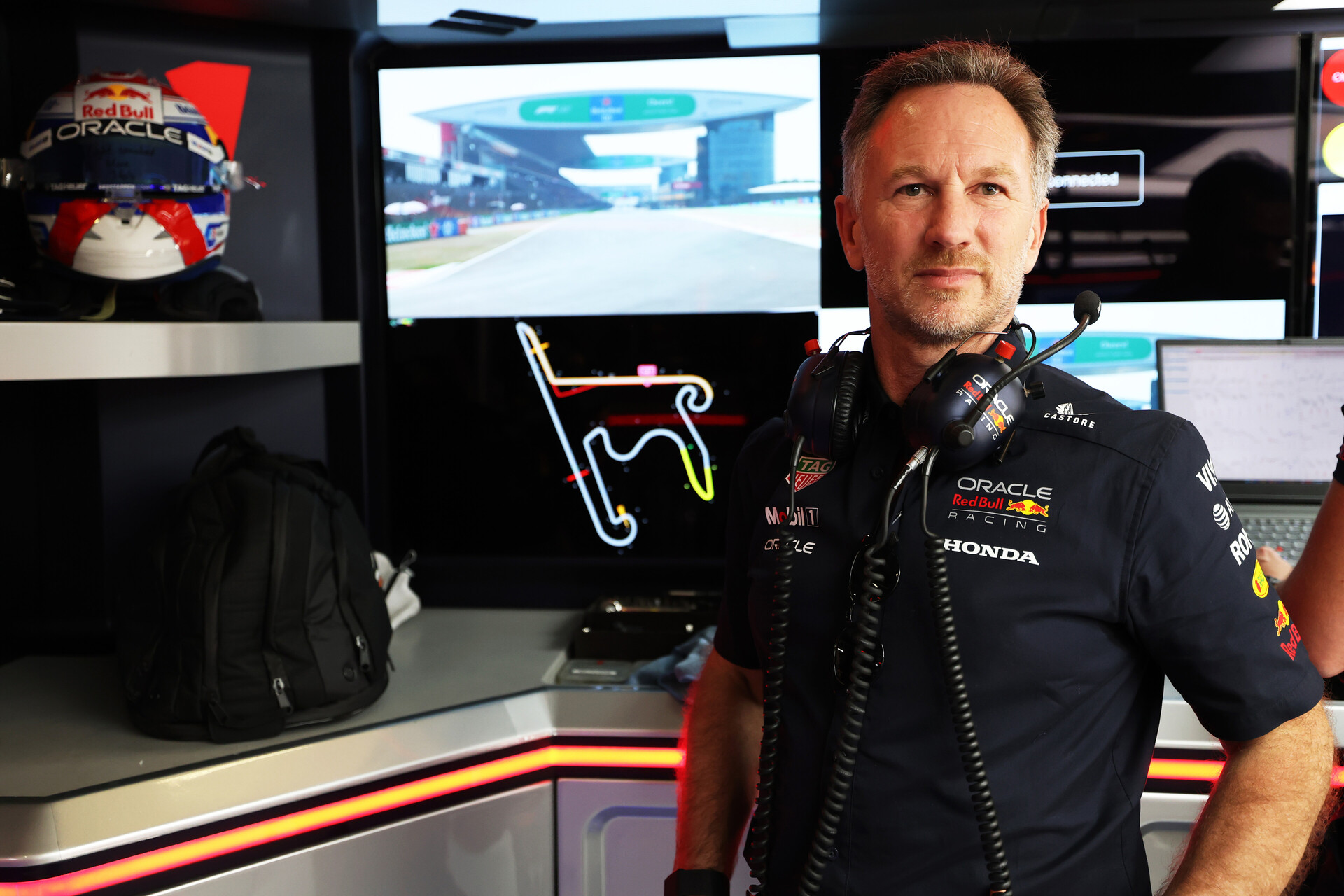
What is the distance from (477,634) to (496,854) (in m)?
0.55

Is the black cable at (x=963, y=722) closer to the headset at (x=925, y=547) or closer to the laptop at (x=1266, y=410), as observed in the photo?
the headset at (x=925, y=547)

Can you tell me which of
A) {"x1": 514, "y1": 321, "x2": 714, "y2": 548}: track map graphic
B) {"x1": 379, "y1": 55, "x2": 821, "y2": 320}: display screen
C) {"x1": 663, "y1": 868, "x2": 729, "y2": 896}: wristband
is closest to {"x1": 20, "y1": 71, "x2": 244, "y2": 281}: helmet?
{"x1": 379, "y1": 55, "x2": 821, "y2": 320}: display screen

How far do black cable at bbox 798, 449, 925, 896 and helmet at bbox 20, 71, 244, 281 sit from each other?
150 cm

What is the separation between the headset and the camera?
100 cm

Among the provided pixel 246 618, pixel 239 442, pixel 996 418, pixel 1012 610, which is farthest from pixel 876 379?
pixel 239 442

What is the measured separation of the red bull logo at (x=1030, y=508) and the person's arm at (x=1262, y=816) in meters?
0.29

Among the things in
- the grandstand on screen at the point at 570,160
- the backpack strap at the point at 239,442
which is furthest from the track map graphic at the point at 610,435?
the backpack strap at the point at 239,442

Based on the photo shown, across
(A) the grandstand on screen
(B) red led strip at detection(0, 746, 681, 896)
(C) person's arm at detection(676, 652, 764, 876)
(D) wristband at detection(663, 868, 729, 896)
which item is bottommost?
(B) red led strip at detection(0, 746, 681, 896)

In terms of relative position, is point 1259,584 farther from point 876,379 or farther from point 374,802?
point 374,802

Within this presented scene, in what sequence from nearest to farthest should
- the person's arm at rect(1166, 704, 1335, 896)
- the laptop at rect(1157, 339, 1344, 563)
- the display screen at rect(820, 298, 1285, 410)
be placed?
1. the person's arm at rect(1166, 704, 1335, 896)
2. the laptop at rect(1157, 339, 1344, 563)
3. the display screen at rect(820, 298, 1285, 410)

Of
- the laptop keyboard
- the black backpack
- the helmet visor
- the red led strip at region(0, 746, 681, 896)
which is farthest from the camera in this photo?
the laptop keyboard

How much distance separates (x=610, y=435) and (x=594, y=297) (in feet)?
1.12

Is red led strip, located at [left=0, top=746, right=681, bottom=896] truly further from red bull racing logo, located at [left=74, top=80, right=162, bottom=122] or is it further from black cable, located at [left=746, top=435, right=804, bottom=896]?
red bull racing logo, located at [left=74, top=80, right=162, bottom=122]

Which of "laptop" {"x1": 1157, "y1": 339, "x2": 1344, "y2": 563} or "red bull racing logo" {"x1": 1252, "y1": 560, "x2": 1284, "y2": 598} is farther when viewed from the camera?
"laptop" {"x1": 1157, "y1": 339, "x2": 1344, "y2": 563}
